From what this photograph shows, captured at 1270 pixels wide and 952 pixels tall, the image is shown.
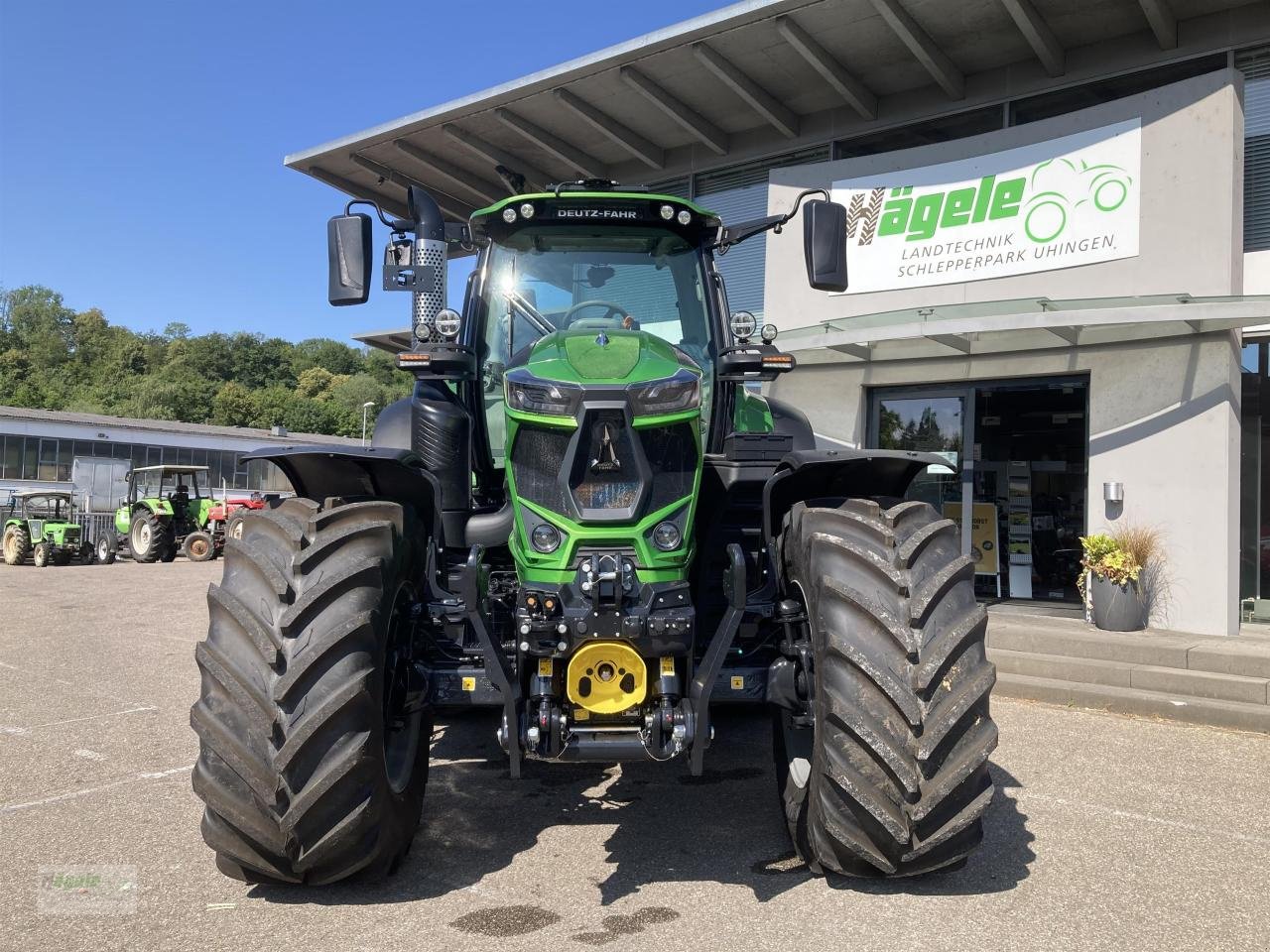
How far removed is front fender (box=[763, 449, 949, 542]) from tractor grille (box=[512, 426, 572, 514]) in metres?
0.85

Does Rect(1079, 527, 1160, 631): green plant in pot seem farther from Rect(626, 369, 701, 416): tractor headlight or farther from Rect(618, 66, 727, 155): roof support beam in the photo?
Rect(618, 66, 727, 155): roof support beam

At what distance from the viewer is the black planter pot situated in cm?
916

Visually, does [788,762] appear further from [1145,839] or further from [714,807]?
[1145,839]

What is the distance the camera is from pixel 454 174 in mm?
15547

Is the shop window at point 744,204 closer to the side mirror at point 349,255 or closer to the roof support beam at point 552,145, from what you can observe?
the roof support beam at point 552,145

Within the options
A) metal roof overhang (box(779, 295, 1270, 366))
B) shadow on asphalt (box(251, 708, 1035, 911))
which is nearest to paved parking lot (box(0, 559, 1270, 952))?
shadow on asphalt (box(251, 708, 1035, 911))

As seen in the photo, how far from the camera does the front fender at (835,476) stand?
3.58 metres

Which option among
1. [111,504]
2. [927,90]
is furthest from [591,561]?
[111,504]

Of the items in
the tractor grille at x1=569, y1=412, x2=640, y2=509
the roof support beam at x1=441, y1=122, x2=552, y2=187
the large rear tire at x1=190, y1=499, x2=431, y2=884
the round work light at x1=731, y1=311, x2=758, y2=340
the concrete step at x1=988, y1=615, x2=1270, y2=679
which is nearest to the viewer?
the large rear tire at x1=190, y1=499, x2=431, y2=884

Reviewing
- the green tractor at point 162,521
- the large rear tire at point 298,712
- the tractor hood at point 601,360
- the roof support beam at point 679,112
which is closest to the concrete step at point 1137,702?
the tractor hood at point 601,360

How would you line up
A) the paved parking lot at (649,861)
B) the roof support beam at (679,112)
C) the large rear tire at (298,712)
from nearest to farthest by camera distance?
the large rear tire at (298,712) < the paved parking lot at (649,861) < the roof support beam at (679,112)

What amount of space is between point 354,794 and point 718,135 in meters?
12.4

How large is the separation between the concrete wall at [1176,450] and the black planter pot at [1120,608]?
30 cm

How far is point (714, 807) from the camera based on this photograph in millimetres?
4414
